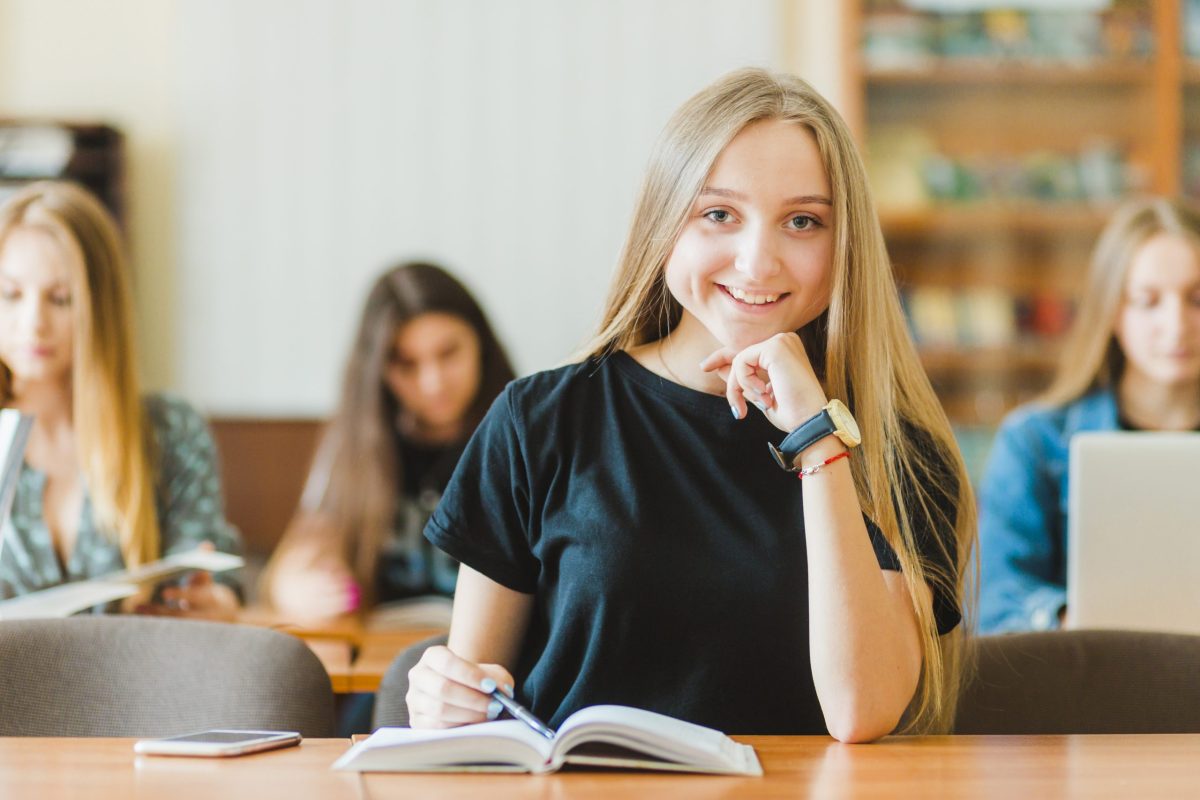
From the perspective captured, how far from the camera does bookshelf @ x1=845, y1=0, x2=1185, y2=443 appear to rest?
3697mm

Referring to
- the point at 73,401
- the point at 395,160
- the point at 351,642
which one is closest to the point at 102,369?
the point at 73,401

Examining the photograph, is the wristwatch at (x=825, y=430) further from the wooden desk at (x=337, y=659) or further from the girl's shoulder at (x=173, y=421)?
the girl's shoulder at (x=173, y=421)

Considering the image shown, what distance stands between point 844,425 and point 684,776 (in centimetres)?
38

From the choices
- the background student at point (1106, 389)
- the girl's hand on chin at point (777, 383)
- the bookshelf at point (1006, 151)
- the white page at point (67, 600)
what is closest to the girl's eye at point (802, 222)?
the girl's hand on chin at point (777, 383)

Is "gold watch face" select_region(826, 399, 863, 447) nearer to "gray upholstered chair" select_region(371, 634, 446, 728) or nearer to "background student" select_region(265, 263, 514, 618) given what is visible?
"gray upholstered chair" select_region(371, 634, 446, 728)

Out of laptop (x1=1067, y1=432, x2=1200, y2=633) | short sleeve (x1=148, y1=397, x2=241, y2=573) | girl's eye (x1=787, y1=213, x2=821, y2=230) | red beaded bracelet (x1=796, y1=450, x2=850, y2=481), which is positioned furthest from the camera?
short sleeve (x1=148, y1=397, x2=241, y2=573)

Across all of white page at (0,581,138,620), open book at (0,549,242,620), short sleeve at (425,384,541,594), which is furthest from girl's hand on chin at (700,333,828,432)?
white page at (0,581,138,620)

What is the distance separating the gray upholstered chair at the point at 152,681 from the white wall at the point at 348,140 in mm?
2378

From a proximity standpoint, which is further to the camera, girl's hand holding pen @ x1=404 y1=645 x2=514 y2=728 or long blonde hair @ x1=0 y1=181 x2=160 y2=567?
long blonde hair @ x1=0 y1=181 x2=160 y2=567

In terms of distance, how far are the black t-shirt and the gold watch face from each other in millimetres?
127

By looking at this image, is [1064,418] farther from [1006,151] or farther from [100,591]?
[100,591]

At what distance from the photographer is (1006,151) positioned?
383 centimetres

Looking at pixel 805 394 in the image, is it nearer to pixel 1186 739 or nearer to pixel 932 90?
pixel 1186 739

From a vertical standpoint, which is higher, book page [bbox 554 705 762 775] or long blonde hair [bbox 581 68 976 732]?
long blonde hair [bbox 581 68 976 732]
